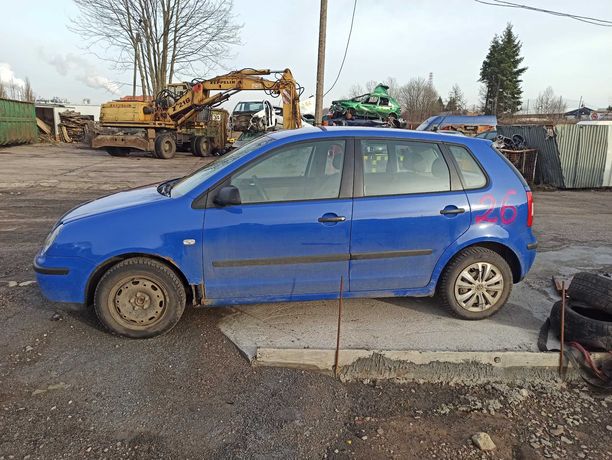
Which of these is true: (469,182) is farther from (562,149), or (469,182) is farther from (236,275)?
(562,149)

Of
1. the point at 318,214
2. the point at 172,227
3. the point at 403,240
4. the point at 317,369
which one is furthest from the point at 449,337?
the point at 172,227

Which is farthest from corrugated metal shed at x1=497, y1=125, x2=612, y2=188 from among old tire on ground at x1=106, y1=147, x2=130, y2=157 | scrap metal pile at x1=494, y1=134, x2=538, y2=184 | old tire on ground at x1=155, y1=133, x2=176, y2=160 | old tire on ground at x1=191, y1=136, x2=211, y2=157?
old tire on ground at x1=106, y1=147, x2=130, y2=157

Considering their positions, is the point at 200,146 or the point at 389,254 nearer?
the point at 389,254

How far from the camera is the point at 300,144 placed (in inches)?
146

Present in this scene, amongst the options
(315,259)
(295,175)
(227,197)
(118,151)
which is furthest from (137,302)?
(118,151)

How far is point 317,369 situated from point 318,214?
3.83 feet

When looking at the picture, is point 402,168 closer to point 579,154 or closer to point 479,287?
point 479,287

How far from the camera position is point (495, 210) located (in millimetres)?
3799

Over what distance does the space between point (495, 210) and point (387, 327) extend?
1.36 metres

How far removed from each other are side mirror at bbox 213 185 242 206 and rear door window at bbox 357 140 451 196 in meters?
1.04

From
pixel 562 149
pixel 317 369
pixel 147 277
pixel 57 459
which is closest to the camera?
pixel 57 459

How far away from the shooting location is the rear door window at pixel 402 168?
370 cm

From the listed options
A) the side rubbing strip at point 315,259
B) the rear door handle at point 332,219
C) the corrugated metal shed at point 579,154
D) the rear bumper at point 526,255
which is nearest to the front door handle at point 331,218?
the rear door handle at point 332,219

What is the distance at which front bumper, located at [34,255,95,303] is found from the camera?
341 centimetres
